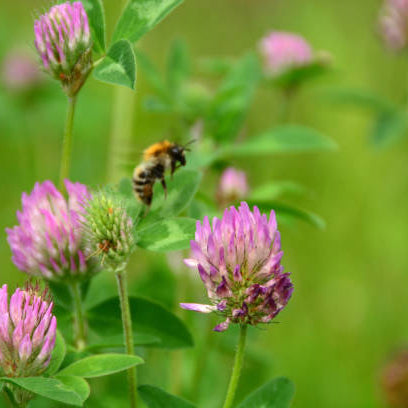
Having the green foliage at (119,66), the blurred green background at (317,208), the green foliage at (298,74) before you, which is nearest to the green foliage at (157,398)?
the green foliage at (119,66)

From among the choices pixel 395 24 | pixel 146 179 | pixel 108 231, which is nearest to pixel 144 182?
pixel 146 179

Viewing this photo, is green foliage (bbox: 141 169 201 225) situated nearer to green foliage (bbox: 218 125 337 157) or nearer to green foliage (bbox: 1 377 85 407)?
green foliage (bbox: 1 377 85 407)

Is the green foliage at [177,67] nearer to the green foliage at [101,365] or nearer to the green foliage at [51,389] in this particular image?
the green foliage at [101,365]

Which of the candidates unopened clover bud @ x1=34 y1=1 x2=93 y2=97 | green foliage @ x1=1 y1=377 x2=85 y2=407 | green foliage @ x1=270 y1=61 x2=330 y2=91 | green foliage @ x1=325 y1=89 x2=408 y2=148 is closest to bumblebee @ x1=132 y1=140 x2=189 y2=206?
unopened clover bud @ x1=34 y1=1 x2=93 y2=97

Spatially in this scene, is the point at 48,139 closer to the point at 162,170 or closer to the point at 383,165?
the point at 383,165

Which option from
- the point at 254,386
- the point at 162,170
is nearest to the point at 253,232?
the point at 162,170
